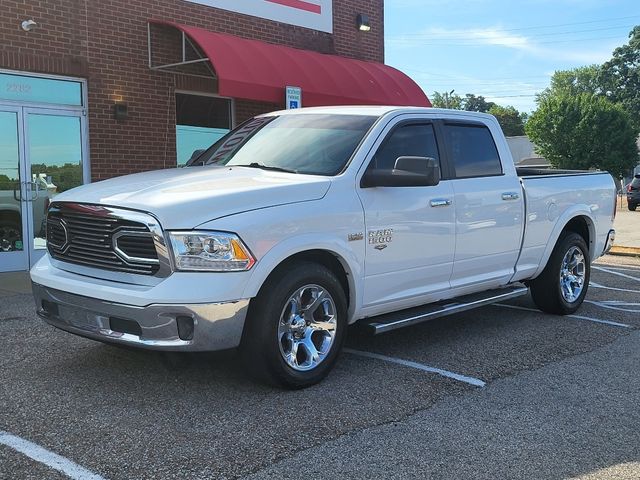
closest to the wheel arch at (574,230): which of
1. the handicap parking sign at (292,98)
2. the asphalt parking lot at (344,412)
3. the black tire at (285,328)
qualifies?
the asphalt parking lot at (344,412)

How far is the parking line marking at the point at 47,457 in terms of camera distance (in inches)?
126

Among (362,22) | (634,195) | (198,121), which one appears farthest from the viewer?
(634,195)

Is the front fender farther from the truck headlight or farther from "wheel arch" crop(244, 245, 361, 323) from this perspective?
the truck headlight

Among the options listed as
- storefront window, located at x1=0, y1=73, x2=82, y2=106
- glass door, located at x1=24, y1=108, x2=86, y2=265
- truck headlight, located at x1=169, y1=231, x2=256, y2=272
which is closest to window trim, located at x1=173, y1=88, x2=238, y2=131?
storefront window, located at x1=0, y1=73, x2=82, y2=106

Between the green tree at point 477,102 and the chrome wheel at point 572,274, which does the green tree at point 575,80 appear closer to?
the green tree at point 477,102

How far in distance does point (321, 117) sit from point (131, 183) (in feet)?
5.78

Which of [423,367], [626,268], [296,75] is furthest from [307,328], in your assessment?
[626,268]

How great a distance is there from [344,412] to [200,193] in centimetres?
164

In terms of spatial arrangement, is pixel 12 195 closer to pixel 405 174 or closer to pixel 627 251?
pixel 405 174

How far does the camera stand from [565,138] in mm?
40500

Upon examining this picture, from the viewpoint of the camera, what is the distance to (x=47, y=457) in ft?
11.1

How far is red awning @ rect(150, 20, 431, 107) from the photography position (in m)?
9.77

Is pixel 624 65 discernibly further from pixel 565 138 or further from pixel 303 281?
pixel 303 281

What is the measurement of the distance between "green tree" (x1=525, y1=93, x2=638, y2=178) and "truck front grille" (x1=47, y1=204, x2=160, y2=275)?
3832 centimetres
